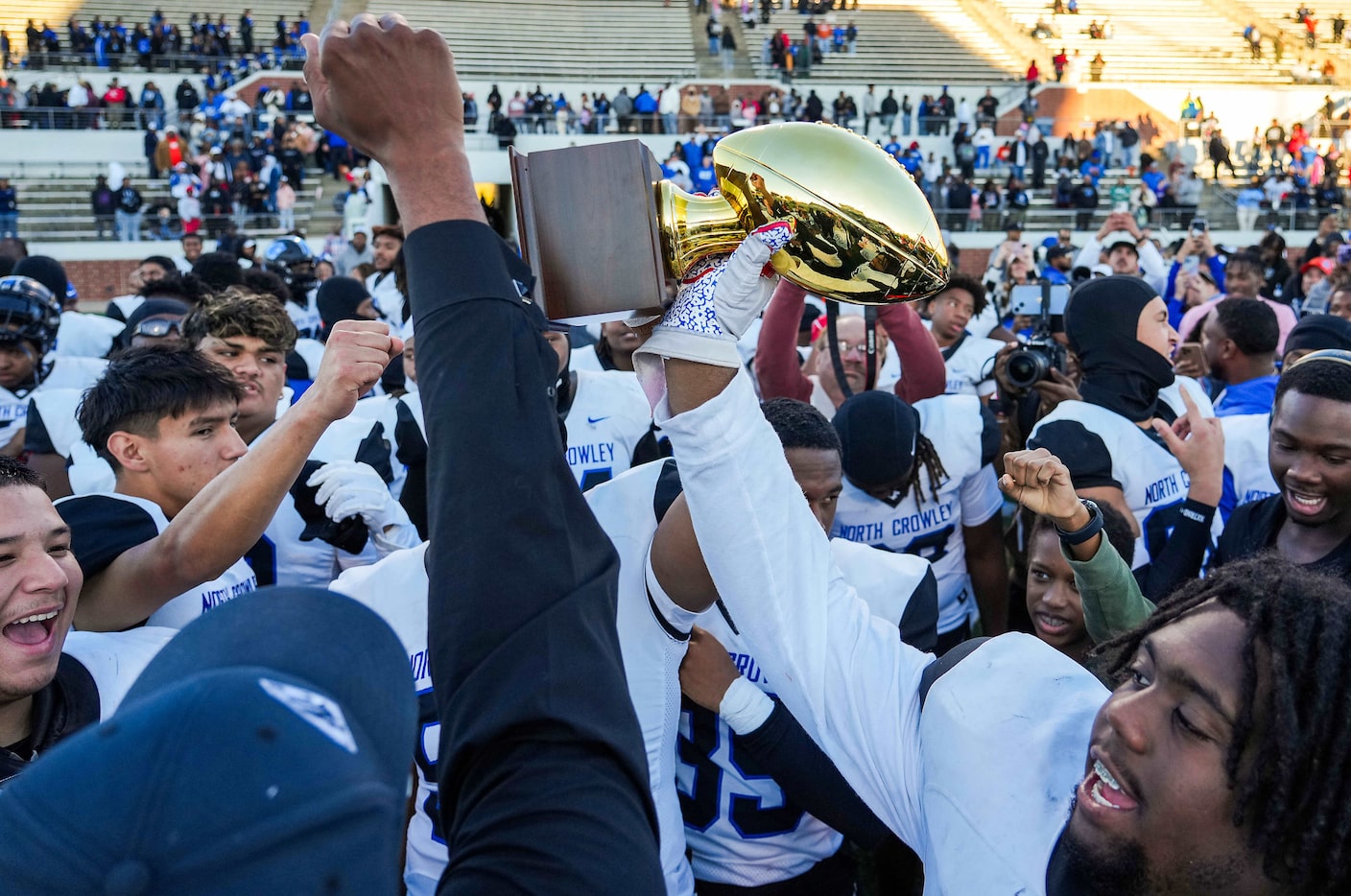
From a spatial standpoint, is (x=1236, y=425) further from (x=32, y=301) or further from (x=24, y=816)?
(x=32, y=301)

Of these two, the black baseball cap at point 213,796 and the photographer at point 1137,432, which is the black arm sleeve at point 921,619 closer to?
the photographer at point 1137,432

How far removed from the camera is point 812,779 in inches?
81.0

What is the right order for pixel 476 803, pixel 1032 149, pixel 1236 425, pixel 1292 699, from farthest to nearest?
1. pixel 1032 149
2. pixel 1236 425
3. pixel 1292 699
4. pixel 476 803

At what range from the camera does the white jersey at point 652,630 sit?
195 cm

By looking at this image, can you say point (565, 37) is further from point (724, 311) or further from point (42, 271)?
point (724, 311)

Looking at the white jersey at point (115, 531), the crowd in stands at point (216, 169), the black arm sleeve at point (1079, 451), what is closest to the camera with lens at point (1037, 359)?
the black arm sleeve at point (1079, 451)

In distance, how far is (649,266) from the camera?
138cm

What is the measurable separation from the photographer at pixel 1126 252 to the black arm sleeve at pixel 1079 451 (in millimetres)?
4462

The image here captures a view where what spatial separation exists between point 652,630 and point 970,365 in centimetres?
392

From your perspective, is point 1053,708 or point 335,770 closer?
point 335,770

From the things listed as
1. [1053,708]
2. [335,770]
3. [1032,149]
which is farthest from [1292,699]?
[1032,149]

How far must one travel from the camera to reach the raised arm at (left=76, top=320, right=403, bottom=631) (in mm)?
1871

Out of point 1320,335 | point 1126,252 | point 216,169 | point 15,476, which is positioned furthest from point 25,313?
point 216,169

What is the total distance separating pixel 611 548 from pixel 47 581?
1149 mm
